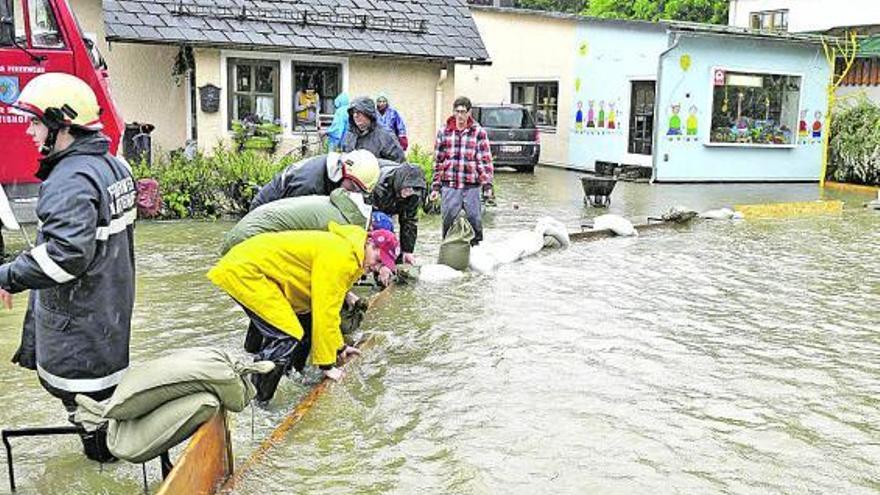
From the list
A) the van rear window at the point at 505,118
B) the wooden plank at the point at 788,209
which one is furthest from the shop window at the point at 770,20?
the wooden plank at the point at 788,209

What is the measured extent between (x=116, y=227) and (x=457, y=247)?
532cm

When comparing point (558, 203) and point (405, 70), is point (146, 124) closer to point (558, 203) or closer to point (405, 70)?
point (405, 70)

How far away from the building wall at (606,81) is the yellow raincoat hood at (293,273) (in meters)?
16.8

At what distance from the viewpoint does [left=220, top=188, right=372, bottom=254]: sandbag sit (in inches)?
208

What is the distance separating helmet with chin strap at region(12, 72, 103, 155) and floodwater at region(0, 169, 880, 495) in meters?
1.60

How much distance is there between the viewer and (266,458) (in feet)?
14.4

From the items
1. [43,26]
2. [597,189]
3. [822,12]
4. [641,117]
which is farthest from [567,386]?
[822,12]

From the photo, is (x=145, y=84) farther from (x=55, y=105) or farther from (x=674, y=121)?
(x=55, y=105)

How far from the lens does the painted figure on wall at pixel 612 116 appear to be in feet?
72.2

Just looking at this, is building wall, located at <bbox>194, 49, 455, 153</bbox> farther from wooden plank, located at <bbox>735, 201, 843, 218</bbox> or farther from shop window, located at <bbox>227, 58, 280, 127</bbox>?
wooden plank, located at <bbox>735, 201, 843, 218</bbox>

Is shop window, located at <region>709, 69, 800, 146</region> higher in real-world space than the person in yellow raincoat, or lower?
higher

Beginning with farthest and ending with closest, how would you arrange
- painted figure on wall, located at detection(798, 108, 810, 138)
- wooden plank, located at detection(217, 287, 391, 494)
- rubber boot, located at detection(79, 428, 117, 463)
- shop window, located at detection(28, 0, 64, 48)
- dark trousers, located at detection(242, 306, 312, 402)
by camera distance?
painted figure on wall, located at detection(798, 108, 810, 138)
shop window, located at detection(28, 0, 64, 48)
dark trousers, located at detection(242, 306, 312, 402)
rubber boot, located at detection(79, 428, 117, 463)
wooden plank, located at detection(217, 287, 391, 494)

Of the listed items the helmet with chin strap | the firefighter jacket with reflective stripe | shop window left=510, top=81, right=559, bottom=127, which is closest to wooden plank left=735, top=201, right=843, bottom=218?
shop window left=510, top=81, right=559, bottom=127

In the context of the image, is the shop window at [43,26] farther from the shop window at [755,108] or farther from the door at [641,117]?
the shop window at [755,108]
